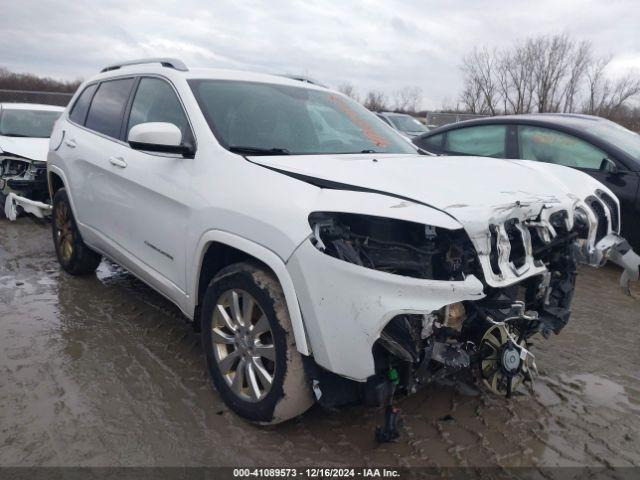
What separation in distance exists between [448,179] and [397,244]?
0.55 metres

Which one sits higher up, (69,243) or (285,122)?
(285,122)

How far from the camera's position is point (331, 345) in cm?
229

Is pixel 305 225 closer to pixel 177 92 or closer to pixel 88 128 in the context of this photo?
pixel 177 92

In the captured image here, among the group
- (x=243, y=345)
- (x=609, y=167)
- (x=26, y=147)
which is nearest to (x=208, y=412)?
(x=243, y=345)

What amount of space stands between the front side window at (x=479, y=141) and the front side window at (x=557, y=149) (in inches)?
10.0

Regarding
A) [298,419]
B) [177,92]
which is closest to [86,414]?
[298,419]

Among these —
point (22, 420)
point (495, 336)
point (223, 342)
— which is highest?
point (495, 336)

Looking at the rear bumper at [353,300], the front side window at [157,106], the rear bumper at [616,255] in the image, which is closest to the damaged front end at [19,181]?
the front side window at [157,106]

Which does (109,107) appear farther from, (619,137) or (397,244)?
(619,137)

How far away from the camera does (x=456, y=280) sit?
229 cm

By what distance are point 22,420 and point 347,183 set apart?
6.77 ft

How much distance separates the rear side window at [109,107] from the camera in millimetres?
4066

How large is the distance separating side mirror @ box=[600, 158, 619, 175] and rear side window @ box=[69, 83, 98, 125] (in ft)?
16.5

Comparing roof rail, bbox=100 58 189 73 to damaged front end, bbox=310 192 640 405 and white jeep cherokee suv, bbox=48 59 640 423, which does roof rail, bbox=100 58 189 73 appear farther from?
damaged front end, bbox=310 192 640 405
